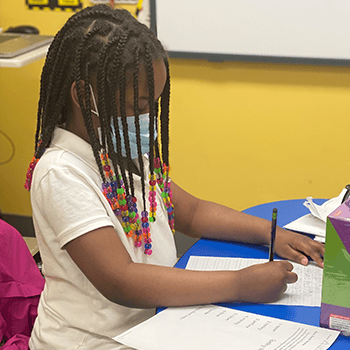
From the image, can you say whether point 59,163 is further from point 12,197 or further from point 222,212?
point 12,197

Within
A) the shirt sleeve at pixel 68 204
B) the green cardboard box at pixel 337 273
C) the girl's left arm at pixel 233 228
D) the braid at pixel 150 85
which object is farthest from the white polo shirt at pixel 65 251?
the green cardboard box at pixel 337 273

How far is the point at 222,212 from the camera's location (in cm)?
121

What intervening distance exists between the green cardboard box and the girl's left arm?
24cm

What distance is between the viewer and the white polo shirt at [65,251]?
881 millimetres

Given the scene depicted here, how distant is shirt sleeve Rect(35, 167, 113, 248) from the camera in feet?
2.84

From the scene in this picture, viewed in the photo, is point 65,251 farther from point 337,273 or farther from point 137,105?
point 337,273

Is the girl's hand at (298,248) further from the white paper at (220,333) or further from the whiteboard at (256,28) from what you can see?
the whiteboard at (256,28)

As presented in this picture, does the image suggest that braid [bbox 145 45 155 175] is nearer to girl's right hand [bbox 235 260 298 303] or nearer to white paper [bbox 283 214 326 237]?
girl's right hand [bbox 235 260 298 303]

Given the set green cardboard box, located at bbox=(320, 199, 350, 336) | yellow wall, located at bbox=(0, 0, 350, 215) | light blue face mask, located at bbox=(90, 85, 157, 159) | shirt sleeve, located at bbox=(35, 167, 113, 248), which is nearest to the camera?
green cardboard box, located at bbox=(320, 199, 350, 336)

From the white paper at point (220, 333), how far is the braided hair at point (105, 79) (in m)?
0.21

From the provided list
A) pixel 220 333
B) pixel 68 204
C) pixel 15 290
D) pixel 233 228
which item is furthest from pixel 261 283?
pixel 15 290

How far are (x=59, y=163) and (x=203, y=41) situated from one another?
1380 mm

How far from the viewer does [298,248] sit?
3.56 feet

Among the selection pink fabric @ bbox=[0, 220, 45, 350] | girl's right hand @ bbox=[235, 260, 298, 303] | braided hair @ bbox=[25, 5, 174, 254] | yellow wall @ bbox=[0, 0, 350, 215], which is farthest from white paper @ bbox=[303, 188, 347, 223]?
yellow wall @ bbox=[0, 0, 350, 215]
